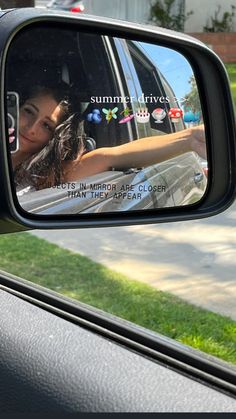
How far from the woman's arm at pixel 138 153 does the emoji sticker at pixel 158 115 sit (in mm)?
41

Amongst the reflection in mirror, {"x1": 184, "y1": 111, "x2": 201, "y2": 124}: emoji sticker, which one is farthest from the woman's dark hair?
{"x1": 184, "y1": 111, "x2": 201, "y2": 124}: emoji sticker

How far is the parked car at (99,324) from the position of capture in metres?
1.52

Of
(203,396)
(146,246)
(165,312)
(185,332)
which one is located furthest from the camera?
(146,246)

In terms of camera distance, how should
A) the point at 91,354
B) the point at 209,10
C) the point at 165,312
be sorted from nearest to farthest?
the point at 91,354 < the point at 165,312 < the point at 209,10

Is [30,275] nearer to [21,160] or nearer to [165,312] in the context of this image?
[165,312]

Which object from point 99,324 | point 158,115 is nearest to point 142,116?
point 158,115

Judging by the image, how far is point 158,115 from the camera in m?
1.74

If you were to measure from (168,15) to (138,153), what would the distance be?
19376 mm

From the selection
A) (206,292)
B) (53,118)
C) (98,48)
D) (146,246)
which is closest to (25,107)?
(53,118)

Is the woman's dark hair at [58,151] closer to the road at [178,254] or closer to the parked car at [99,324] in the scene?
the parked car at [99,324]

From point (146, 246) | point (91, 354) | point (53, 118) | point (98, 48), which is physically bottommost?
point (146, 246)

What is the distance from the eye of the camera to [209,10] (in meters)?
21.0

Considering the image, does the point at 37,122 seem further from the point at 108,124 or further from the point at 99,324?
the point at 99,324

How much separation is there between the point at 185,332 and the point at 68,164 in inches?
109
